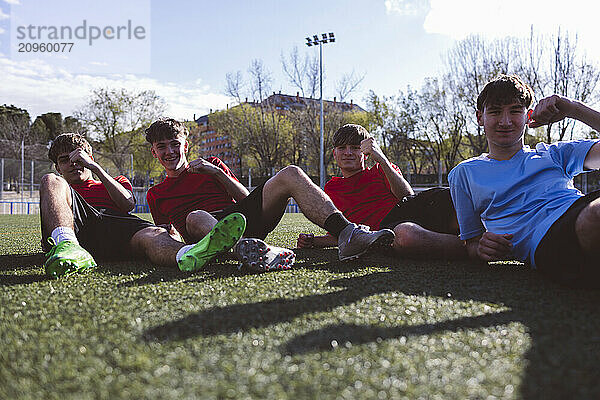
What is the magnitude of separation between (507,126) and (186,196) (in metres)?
1.99

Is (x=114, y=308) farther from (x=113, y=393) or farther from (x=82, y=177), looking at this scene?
(x=82, y=177)

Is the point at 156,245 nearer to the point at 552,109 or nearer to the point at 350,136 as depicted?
the point at 350,136

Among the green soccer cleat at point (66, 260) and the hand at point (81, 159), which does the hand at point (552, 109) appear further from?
the hand at point (81, 159)

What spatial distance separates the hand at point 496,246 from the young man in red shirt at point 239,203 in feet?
1.44

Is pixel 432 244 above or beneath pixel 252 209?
beneath

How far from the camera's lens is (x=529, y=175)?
2.11 meters

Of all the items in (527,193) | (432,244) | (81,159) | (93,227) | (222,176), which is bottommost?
(432,244)

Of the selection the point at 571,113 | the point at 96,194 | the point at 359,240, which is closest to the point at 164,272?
the point at 359,240

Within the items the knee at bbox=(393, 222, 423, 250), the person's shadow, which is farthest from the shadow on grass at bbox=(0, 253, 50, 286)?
the knee at bbox=(393, 222, 423, 250)

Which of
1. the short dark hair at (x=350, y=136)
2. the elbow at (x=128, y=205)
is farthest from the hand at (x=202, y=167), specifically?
the short dark hair at (x=350, y=136)

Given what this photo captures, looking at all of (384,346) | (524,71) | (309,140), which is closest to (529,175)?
(384,346)

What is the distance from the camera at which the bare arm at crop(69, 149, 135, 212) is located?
2791 millimetres

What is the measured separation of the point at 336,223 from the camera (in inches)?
92.0

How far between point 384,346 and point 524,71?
21241 millimetres
